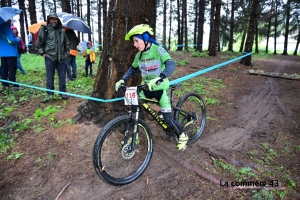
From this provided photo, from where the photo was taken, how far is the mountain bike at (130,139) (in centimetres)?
315

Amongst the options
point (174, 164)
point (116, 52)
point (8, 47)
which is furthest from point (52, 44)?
point (174, 164)

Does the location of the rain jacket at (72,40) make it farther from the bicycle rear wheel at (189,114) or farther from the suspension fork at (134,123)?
the suspension fork at (134,123)

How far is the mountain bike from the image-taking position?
3.15 m

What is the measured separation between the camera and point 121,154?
3.80 meters

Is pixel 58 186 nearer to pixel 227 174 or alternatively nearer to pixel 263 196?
pixel 227 174

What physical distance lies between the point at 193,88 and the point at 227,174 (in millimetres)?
4844

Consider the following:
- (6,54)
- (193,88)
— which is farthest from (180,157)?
(6,54)

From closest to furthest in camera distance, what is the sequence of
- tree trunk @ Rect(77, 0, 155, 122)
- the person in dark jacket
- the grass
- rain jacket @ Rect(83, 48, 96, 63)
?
tree trunk @ Rect(77, 0, 155, 122), the grass, the person in dark jacket, rain jacket @ Rect(83, 48, 96, 63)

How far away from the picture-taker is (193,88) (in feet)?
27.1

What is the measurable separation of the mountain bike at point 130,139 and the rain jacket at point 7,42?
526cm

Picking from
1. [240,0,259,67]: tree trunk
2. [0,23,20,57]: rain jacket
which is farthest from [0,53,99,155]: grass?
[240,0,259,67]: tree trunk

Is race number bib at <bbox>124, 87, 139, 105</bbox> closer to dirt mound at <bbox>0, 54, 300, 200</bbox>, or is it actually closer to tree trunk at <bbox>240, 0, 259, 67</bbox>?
dirt mound at <bbox>0, 54, 300, 200</bbox>

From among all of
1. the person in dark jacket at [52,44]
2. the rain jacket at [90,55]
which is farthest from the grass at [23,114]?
the rain jacket at [90,55]

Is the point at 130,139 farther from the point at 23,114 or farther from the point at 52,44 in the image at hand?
the point at 52,44
